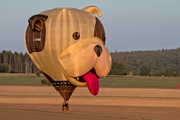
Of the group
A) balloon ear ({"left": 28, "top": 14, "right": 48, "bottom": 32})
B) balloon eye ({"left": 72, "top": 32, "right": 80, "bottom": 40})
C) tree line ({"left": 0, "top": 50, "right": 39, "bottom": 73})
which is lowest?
balloon eye ({"left": 72, "top": 32, "right": 80, "bottom": 40})

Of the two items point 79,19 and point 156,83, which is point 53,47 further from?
point 156,83

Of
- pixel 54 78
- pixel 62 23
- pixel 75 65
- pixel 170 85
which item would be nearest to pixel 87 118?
pixel 54 78

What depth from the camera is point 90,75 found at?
84.5 ft

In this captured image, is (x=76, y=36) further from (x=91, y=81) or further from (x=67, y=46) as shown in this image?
(x=91, y=81)

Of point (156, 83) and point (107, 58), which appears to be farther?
point (156, 83)

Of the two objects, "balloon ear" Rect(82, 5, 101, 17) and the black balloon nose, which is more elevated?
"balloon ear" Rect(82, 5, 101, 17)

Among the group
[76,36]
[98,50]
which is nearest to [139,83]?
[76,36]

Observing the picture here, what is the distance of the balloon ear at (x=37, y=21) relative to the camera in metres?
26.0

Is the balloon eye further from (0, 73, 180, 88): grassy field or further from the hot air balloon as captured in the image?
(0, 73, 180, 88): grassy field

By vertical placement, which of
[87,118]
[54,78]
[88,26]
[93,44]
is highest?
[88,26]

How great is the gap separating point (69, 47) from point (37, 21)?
3273mm

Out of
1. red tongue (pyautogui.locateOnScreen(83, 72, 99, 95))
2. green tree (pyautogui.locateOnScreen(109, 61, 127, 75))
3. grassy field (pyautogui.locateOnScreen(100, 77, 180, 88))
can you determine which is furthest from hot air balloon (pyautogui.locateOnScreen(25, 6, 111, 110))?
green tree (pyautogui.locateOnScreen(109, 61, 127, 75))

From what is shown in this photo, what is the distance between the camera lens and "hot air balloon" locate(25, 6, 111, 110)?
81.1 ft

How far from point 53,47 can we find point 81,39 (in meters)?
2.28
